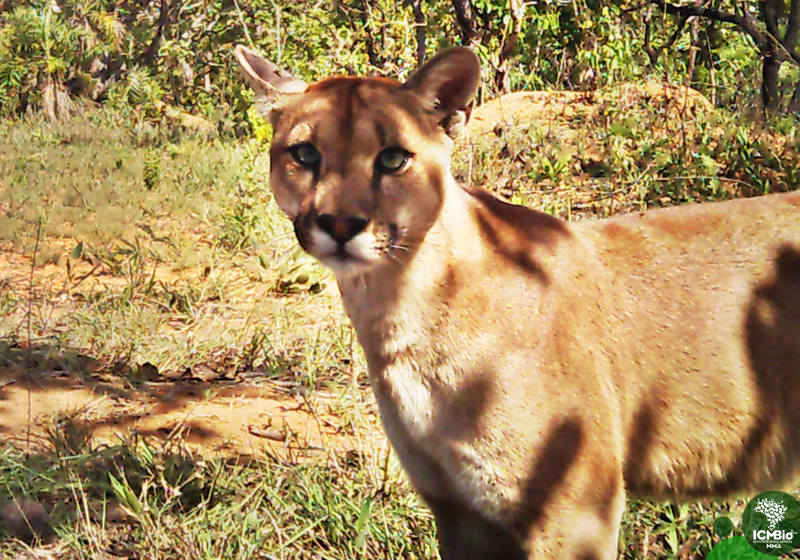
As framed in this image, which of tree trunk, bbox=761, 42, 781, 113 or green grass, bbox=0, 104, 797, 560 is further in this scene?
tree trunk, bbox=761, 42, 781, 113

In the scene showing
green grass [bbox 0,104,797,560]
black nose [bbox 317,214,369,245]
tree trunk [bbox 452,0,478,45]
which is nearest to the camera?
black nose [bbox 317,214,369,245]

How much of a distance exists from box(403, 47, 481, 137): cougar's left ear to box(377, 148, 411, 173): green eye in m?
0.21

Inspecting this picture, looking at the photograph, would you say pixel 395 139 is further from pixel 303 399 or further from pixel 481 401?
pixel 303 399

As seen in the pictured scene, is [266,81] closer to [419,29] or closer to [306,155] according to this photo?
→ [306,155]

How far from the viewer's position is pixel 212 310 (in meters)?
5.43

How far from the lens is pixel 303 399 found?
13.6 ft

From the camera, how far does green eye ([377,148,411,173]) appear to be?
8.35ft

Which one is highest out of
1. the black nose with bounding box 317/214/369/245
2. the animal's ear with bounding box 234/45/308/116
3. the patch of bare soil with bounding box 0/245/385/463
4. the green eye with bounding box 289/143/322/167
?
the animal's ear with bounding box 234/45/308/116

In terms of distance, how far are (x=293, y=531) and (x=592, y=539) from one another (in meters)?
1.06

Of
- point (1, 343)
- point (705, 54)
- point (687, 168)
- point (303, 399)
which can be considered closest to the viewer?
point (303, 399)

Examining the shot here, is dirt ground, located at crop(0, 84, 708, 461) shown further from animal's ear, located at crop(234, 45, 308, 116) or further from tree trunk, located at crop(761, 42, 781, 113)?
tree trunk, located at crop(761, 42, 781, 113)

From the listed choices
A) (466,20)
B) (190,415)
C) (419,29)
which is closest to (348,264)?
(190,415)

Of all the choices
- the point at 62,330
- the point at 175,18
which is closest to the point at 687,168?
the point at 62,330

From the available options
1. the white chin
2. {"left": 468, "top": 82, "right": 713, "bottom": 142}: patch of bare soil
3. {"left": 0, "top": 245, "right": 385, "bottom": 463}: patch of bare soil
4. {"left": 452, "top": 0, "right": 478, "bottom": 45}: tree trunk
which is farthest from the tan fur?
{"left": 452, "top": 0, "right": 478, "bottom": 45}: tree trunk
